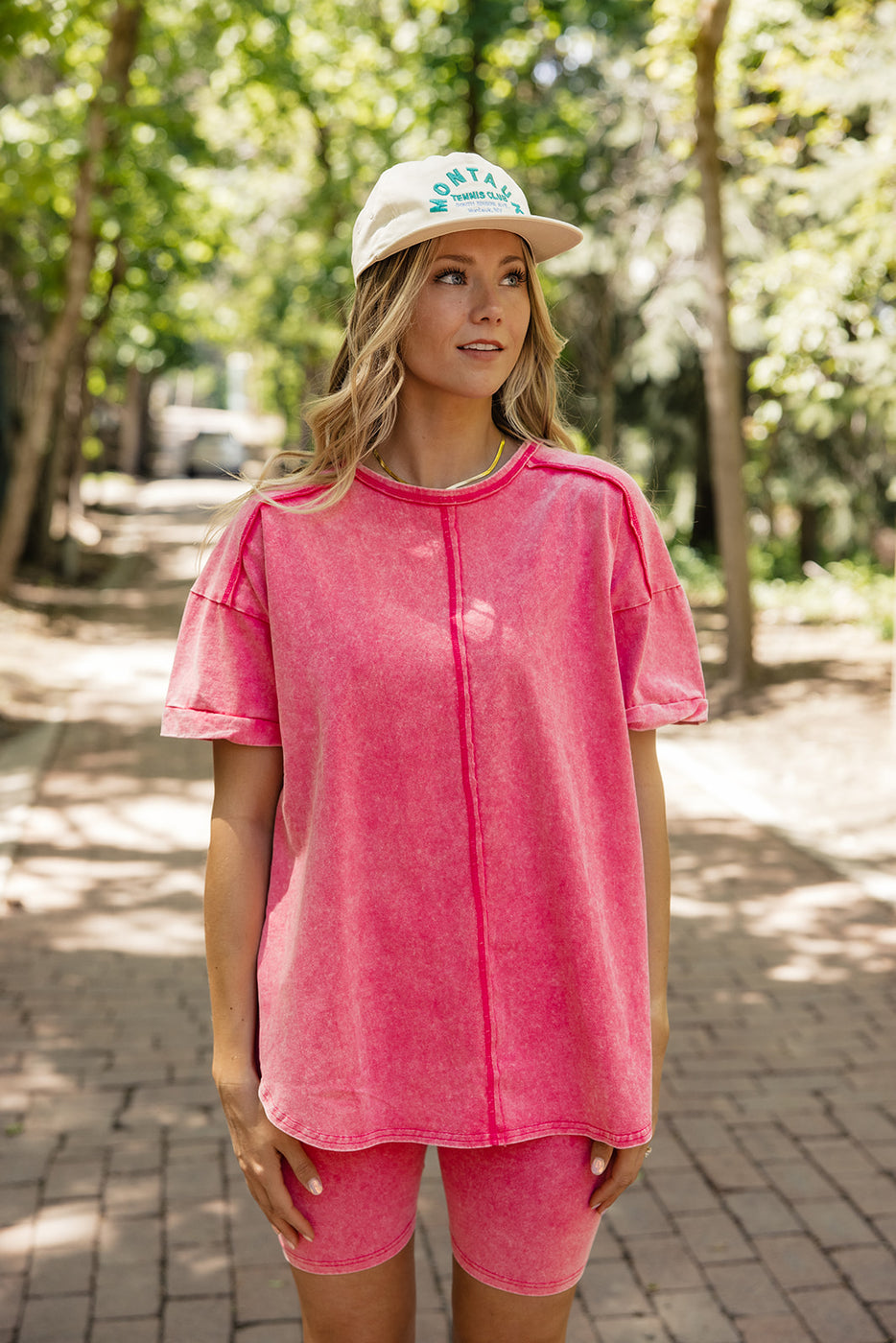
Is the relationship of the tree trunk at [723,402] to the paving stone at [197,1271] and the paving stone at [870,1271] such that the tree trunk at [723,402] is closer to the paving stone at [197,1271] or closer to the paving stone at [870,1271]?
the paving stone at [870,1271]

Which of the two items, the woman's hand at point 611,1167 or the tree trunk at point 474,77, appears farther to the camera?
the tree trunk at point 474,77

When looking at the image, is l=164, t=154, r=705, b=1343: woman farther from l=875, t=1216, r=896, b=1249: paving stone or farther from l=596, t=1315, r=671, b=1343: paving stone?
l=875, t=1216, r=896, b=1249: paving stone

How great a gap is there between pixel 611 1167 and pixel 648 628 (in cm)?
73

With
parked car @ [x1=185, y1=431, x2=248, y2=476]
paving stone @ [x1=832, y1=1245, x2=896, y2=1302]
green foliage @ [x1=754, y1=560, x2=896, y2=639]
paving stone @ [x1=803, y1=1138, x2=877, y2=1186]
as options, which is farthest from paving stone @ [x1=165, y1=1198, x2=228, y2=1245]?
parked car @ [x1=185, y1=431, x2=248, y2=476]

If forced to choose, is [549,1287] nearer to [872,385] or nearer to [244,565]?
[244,565]

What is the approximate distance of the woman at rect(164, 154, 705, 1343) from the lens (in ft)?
5.61

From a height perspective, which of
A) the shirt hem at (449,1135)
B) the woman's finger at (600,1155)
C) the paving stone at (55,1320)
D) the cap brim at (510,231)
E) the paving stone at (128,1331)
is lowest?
the paving stone at (128,1331)

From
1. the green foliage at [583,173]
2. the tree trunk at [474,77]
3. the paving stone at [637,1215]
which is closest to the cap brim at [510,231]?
the paving stone at [637,1215]

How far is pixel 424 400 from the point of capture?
6.10 feet

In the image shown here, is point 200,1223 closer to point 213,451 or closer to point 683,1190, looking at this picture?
point 683,1190

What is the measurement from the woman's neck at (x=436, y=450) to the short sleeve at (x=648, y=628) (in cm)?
22

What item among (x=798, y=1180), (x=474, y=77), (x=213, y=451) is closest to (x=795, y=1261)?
(x=798, y=1180)

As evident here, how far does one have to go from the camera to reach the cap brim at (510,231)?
A: 1704mm

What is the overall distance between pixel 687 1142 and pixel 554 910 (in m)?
2.47
